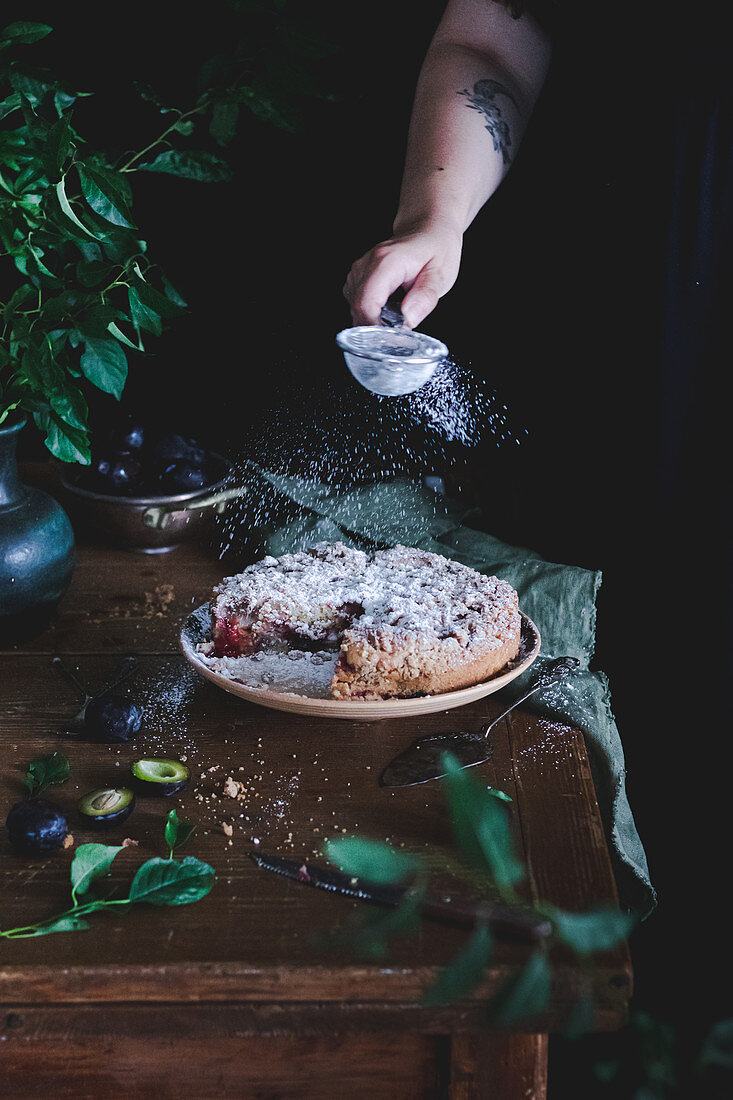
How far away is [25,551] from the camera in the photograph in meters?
1.19

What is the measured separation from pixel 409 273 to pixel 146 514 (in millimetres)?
604

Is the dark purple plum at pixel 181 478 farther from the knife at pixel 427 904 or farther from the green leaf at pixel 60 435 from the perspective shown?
the knife at pixel 427 904

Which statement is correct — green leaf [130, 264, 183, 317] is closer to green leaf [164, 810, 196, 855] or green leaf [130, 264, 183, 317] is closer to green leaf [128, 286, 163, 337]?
green leaf [128, 286, 163, 337]

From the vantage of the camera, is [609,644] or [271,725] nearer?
[271,725]

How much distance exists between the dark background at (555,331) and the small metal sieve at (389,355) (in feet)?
1.18

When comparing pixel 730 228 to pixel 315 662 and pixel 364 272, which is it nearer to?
pixel 364 272

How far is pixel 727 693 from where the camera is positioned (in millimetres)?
1242

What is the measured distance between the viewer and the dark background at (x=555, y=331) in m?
1.32

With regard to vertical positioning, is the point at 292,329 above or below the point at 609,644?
above

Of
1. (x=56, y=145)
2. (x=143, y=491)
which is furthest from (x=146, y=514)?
(x=56, y=145)

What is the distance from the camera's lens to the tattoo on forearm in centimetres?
141

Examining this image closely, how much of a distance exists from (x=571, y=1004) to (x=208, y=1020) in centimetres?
29

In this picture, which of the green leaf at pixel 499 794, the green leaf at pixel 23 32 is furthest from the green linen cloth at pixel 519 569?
the green leaf at pixel 23 32


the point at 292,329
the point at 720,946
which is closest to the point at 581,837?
the point at 720,946
